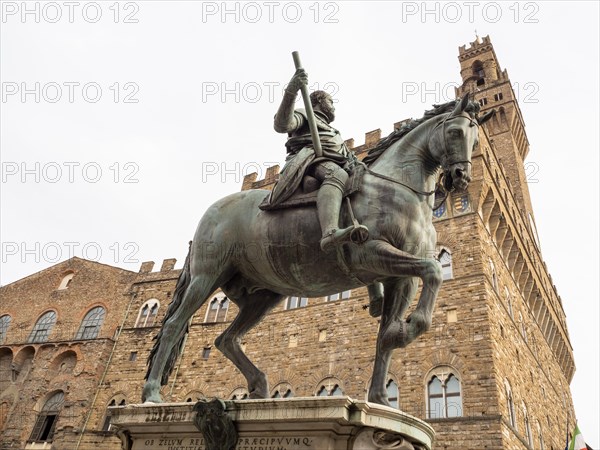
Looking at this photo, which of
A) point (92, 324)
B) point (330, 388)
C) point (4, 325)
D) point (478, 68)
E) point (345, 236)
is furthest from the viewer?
point (478, 68)

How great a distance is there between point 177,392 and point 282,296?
1676 centimetres

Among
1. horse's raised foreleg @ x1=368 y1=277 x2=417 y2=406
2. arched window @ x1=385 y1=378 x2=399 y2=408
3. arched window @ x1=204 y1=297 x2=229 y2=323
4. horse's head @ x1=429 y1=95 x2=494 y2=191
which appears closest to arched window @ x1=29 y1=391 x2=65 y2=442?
arched window @ x1=204 y1=297 x2=229 y2=323

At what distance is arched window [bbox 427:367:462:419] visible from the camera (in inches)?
539

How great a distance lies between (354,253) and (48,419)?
2378 centimetres

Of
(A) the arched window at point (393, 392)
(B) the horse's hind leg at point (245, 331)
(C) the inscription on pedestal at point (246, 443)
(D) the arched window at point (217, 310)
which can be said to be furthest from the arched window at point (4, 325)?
(C) the inscription on pedestal at point (246, 443)

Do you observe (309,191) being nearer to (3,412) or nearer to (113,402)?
(113,402)

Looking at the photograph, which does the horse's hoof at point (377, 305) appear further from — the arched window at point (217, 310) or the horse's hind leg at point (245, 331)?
the arched window at point (217, 310)

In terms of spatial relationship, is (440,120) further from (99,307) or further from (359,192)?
(99,307)

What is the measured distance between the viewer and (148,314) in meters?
23.8

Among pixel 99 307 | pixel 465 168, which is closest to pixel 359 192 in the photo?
pixel 465 168

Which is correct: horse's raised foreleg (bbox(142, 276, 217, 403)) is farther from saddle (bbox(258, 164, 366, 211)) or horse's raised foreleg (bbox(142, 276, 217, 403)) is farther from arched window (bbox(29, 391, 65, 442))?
arched window (bbox(29, 391, 65, 442))

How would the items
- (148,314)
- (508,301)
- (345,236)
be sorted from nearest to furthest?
(345,236)
(508,301)
(148,314)

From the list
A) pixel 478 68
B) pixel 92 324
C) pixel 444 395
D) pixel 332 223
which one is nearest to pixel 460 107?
pixel 332 223

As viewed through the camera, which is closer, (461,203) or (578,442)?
(578,442)
